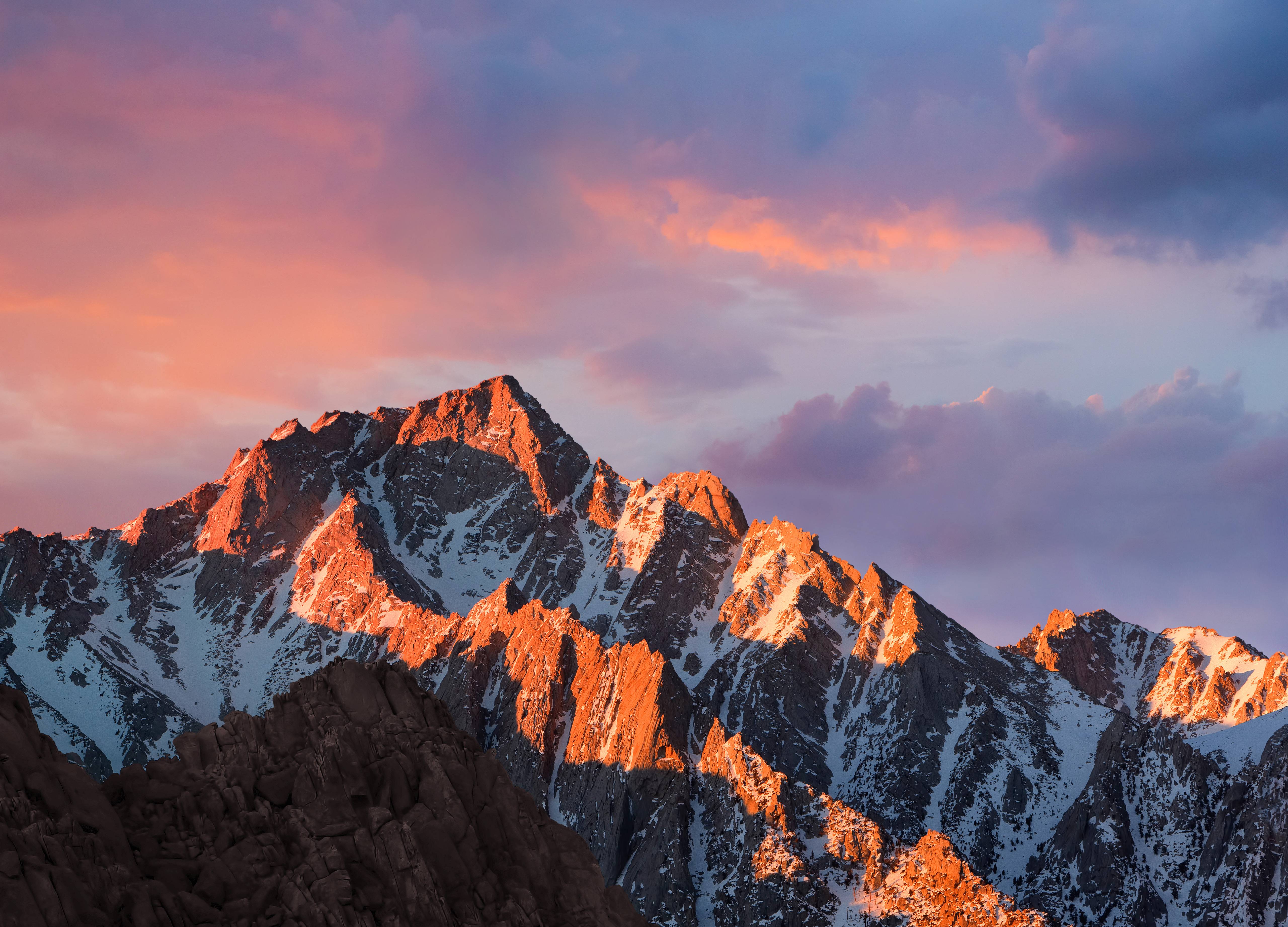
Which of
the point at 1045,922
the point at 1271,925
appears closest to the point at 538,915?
the point at 1045,922

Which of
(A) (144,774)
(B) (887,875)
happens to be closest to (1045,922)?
(B) (887,875)

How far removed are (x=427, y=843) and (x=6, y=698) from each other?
872 inches

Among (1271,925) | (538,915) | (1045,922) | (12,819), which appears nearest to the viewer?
(12,819)

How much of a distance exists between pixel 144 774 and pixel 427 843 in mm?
14900

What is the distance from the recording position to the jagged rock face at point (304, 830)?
55344mm

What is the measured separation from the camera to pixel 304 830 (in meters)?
63.6

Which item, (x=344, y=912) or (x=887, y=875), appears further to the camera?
(x=887, y=875)

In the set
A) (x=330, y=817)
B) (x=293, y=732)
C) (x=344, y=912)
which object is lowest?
(x=344, y=912)

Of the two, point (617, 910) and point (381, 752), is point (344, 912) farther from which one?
point (617, 910)

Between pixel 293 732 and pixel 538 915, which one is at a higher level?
pixel 293 732

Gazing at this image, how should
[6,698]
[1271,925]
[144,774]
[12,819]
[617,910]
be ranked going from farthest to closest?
[1271,925] < [617,910] < [144,774] < [6,698] < [12,819]

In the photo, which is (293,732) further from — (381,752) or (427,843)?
(427,843)

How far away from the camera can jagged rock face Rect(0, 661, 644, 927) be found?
182 ft

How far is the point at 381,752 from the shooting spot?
71062mm
